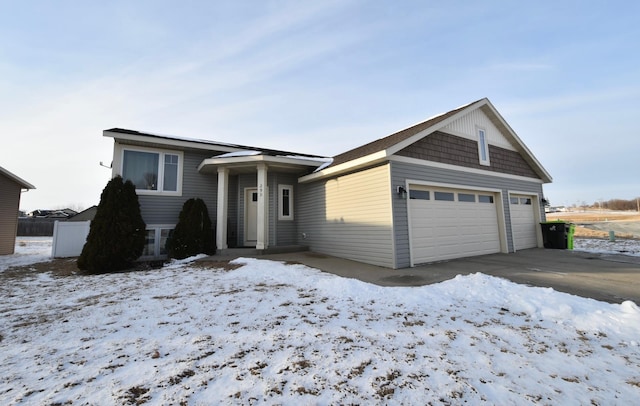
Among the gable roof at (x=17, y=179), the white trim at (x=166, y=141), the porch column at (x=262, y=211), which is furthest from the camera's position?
the gable roof at (x=17, y=179)

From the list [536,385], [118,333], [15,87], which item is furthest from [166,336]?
[15,87]

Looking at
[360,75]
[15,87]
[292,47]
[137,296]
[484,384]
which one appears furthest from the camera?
[360,75]

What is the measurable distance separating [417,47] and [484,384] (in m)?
10.9

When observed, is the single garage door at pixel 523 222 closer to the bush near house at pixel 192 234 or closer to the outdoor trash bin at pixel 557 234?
the outdoor trash bin at pixel 557 234

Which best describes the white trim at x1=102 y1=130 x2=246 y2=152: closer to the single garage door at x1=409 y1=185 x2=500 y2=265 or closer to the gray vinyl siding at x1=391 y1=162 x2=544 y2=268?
the gray vinyl siding at x1=391 y1=162 x2=544 y2=268

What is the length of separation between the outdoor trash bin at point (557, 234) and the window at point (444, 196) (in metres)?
5.69

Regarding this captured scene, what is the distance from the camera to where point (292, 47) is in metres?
8.84

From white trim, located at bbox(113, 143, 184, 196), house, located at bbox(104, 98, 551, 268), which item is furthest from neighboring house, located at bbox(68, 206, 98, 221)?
house, located at bbox(104, 98, 551, 268)

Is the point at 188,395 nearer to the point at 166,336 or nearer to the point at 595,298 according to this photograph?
the point at 166,336

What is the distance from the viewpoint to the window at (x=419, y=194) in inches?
295

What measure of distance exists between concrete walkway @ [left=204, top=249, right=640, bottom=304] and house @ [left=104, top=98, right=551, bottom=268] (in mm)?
645

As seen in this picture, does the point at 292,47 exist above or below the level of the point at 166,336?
above

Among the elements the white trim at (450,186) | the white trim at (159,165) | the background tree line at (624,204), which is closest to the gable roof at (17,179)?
the white trim at (159,165)

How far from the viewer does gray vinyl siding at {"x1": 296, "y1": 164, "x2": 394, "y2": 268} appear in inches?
277
